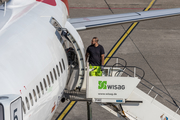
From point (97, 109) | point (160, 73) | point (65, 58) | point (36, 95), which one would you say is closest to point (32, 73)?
point (36, 95)

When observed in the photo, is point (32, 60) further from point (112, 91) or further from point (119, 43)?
point (119, 43)

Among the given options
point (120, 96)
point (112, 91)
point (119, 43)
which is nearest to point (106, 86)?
point (112, 91)

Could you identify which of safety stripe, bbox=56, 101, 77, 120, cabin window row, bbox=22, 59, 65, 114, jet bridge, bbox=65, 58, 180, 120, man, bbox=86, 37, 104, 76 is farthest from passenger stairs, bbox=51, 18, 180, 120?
safety stripe, bbox=56, 101, 77, 120

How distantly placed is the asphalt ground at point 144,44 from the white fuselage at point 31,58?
5.47 metres

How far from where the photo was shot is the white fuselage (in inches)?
238

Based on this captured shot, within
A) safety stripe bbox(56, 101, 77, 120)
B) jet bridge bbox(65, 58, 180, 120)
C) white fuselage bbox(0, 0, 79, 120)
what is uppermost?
white fuselage bbox(0, 0, 79, 120)

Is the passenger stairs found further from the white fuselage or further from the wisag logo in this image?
the white fuselage

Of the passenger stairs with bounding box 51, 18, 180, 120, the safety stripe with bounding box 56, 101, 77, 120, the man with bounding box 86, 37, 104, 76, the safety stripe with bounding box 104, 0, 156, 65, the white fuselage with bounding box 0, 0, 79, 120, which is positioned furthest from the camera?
the safety stripe with bounding box 104, 0, 156, 65

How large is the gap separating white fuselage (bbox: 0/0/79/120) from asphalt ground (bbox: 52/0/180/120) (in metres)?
5.47

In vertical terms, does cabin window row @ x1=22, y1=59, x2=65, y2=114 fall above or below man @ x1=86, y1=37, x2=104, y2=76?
below

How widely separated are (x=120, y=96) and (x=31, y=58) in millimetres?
3525

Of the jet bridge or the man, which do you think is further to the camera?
the man

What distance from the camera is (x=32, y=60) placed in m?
6.98

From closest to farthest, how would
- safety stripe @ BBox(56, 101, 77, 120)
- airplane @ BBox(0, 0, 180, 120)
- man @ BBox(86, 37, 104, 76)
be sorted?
airplane @ BBox(0, 0, 180, 120)
man @ BBox(86, 37, 104, 76)
safety stripe @ BBox(56, 101, 77, 120)
